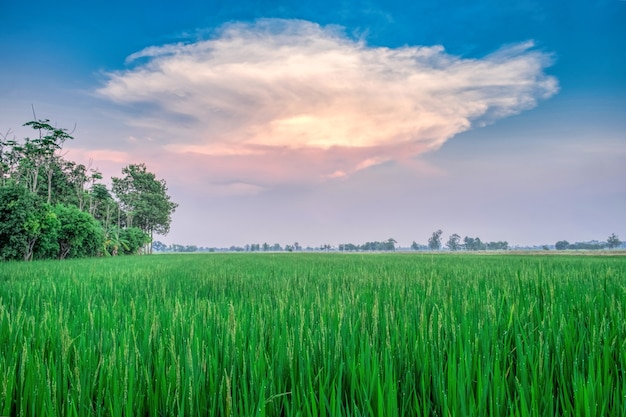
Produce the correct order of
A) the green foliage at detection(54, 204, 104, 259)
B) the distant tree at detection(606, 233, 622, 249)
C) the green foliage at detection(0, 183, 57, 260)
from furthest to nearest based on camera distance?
the distant tree at detection(606, 233, 622, 249) → the green foliage at detection(54, 204, 104, 259) → the green foliage at detection(0, 183, 57, 260)

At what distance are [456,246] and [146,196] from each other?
148 m

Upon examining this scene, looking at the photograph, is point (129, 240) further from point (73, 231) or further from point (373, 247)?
point (373, 247)

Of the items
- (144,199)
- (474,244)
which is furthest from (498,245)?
(144,199)

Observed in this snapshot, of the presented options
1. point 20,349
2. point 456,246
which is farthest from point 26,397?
point 456,246

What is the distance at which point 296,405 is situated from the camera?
3.89 feet

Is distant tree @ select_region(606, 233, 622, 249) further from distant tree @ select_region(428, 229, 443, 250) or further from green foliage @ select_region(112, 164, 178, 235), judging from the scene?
green foliage @ select_region(112, 164, 178, 235)

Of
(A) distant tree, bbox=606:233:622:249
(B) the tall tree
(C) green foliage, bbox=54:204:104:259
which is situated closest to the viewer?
(C) green foliage, bbox=54:204:104:259

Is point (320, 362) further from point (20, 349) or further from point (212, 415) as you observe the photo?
point (20, 349)

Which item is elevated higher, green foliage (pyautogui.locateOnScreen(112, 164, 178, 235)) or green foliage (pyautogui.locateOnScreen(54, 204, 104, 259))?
green foliage (pyautogui.locateOnScreen(112, 164, 178, 235))

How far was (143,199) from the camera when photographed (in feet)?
155

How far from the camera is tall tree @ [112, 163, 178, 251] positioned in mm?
44775

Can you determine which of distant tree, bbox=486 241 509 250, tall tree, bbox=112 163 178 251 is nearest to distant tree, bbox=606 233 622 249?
distant tree, bbox=486 241 509 250

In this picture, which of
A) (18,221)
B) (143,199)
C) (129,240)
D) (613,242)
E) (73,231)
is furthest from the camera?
(613,242)

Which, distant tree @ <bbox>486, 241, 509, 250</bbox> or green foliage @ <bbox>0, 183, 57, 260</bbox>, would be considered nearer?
green foliage @ <bbox>0, 183, 57, 260</bbox>
